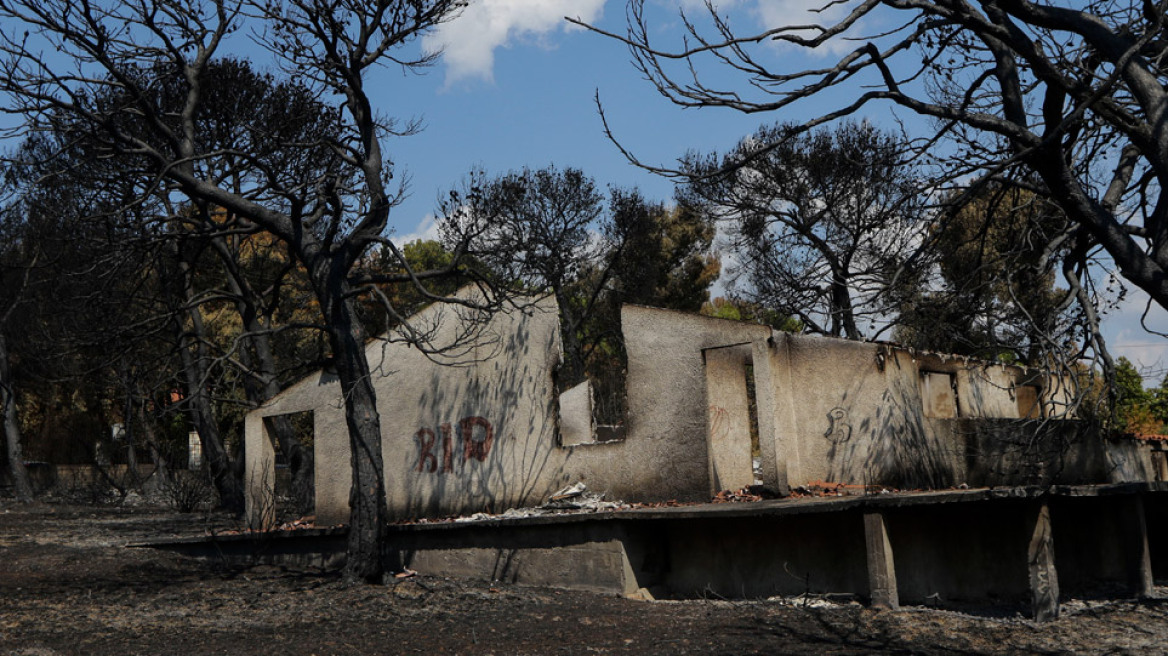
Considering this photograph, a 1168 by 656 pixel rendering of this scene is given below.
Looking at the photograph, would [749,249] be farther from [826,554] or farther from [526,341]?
[826,554]

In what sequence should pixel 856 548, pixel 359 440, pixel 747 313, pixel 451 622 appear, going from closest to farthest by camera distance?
pixel 451 622 < pixel 856 548 < pixel 359 440 < pixel 747 313

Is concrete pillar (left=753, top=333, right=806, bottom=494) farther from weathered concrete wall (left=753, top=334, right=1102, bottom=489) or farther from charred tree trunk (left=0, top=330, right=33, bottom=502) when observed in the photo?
charred tree trunk (left=0, top=330, right=33, bottom=502)

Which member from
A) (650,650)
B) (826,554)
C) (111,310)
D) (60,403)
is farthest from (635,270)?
(650,650)

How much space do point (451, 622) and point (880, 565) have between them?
422cm

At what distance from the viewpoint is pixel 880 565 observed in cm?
1012

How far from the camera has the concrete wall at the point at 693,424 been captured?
1291 cm

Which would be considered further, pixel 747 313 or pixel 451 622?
pixel 747 313

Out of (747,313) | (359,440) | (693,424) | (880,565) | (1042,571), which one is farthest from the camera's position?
(747,313)

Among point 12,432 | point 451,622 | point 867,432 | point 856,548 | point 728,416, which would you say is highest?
point 12,432

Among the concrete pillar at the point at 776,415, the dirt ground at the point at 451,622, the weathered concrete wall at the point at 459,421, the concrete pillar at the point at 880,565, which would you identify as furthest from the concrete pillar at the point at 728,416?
the concrete pillar at the point at 880,565

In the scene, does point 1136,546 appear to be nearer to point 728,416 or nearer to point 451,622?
point 728,416

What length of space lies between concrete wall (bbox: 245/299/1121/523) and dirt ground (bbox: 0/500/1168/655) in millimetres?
1924

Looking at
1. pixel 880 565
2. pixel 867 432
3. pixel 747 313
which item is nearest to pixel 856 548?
pixel 880 565

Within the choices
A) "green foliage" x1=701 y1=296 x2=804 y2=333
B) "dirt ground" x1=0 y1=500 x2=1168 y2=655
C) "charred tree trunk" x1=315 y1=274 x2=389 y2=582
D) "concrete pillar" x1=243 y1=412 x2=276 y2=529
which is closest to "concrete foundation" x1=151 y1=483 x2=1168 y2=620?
"dirt ground" x1=0 y1=500 x2=1168 y2=655
